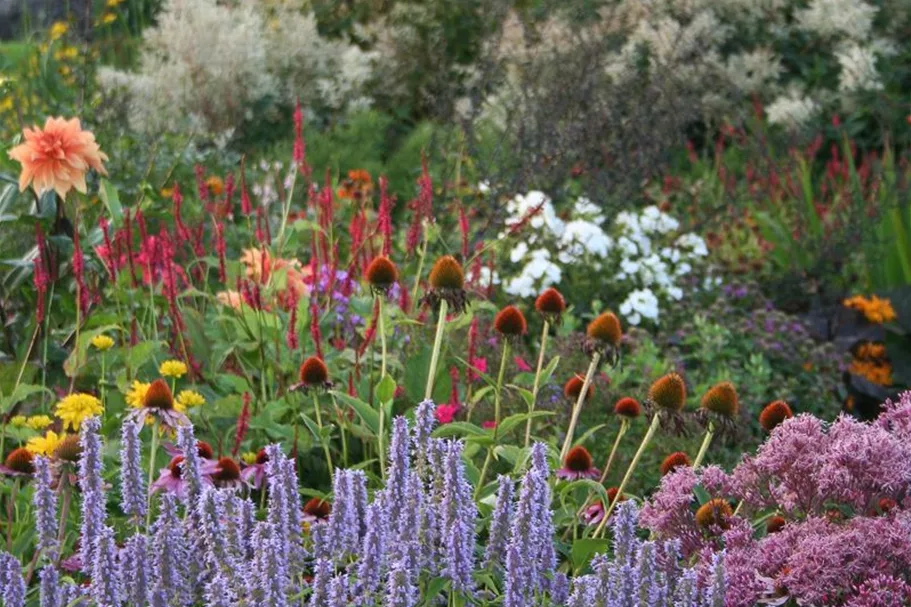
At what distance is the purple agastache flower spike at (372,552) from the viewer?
2.12 metres

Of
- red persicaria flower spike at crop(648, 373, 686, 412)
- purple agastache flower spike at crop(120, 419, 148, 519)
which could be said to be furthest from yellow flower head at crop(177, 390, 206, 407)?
red persicaria flower spike at crop(648, 373, 686, 412)

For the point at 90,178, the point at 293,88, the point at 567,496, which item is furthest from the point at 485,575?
the point at 293,88

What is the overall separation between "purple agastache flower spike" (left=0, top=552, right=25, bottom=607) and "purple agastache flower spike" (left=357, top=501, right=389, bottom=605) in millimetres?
515

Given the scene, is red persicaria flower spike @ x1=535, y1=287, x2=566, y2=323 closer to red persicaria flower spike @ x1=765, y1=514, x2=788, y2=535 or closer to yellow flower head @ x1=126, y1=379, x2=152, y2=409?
red persicaria flower spike @ x1=765, y1=514, x2=788, y2=535

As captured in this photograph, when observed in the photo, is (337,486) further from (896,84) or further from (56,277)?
(896,84)

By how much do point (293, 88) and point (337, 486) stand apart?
674cm

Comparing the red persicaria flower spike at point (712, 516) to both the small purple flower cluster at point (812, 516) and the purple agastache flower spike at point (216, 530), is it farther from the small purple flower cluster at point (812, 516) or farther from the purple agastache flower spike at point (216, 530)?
the purple agastache flower spike at point (216, 530)

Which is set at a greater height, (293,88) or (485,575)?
(485,575)

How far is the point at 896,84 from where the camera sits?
873cm

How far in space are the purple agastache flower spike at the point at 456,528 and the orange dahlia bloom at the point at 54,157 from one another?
1.76 meters

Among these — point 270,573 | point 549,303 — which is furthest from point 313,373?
point 270,573

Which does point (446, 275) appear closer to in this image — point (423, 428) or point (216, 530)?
point (423, 428)

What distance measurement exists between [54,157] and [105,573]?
1.73 metres

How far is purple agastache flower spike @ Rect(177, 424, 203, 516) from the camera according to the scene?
232cm
